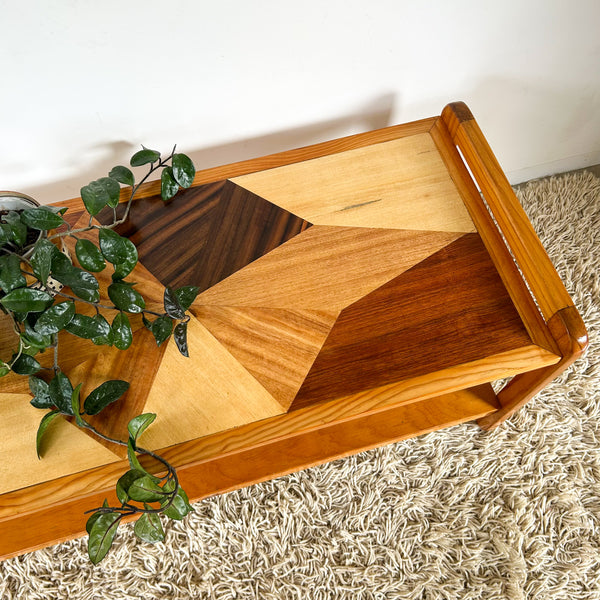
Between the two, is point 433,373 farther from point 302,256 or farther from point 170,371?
point 170,371

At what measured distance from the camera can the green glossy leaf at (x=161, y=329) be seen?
2.50ft

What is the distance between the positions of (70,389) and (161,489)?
184 millimetres

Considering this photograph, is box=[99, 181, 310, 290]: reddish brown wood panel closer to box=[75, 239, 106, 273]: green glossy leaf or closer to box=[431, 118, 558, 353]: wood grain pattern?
box=[75, 239, 106, 273]: green glossy leaf

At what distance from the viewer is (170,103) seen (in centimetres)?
89

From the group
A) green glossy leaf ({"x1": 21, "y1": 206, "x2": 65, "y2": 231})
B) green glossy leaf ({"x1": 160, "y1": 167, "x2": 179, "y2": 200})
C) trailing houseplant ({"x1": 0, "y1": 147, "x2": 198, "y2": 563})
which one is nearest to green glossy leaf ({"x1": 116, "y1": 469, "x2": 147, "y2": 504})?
trailing houseplant ({"x1": 0, "y1": 147, "x2": 198, "y2": 563})

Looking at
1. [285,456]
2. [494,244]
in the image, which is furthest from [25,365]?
[494,244]

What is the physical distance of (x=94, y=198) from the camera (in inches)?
30.0

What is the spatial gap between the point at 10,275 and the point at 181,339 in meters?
0.22

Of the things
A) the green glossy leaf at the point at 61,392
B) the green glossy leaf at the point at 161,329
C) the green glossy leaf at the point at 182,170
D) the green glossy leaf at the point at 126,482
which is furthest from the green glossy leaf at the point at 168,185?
the green glossy leaf at the point at 126,482

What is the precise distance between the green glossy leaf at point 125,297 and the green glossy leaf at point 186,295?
5cm

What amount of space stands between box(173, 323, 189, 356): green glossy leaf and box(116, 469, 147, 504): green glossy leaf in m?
0.17

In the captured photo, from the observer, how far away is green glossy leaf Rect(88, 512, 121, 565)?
65 cm

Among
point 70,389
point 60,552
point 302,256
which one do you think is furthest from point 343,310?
point 60,552

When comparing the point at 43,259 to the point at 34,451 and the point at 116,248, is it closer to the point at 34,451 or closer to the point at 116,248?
the point at 116,248
